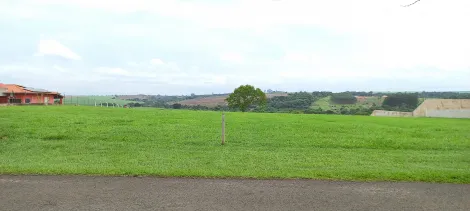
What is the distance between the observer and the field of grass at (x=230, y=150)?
28.1ft

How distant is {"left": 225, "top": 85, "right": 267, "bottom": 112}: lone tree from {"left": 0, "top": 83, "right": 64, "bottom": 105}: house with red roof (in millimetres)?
29655

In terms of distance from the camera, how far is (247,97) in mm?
67688

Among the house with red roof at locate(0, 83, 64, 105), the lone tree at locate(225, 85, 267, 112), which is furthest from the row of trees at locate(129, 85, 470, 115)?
the house with red roof at locate(0, 83, 64, 105)

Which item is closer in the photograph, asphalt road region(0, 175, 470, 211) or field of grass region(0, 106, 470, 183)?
asphalt road region(0, 175, 470, 211)

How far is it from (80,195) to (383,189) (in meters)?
5.58

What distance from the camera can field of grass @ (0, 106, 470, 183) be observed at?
855 cm

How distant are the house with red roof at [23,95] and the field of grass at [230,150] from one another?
3775 cm

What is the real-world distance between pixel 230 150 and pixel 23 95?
5175cm

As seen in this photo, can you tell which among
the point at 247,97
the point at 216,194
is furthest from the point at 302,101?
the point at 216,194

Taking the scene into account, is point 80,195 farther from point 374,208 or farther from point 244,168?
point 374,208

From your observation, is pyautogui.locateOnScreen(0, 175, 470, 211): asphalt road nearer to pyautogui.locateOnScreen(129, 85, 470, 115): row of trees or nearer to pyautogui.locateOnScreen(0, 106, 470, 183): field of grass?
pyautogui.locateOnScreen(0, 106, 470, 183): field of grass

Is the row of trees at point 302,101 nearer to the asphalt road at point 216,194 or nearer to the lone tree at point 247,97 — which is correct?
the lone tree at point 247,97

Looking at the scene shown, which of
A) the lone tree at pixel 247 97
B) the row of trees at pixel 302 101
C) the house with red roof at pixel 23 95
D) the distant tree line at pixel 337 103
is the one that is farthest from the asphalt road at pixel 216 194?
the lone tree at pixel 247 97

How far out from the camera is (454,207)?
6.14 meters
